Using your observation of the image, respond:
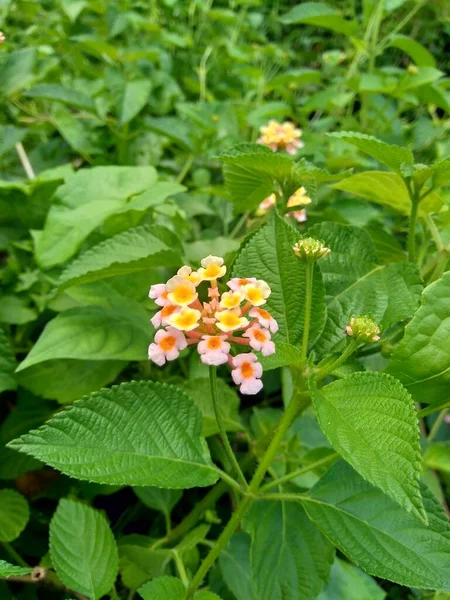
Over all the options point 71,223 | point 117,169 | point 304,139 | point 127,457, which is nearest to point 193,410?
point 127,457

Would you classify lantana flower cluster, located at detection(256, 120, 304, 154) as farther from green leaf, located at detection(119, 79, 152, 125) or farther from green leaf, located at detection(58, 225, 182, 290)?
green leaf, located at detection(58, 225, 182, 290)

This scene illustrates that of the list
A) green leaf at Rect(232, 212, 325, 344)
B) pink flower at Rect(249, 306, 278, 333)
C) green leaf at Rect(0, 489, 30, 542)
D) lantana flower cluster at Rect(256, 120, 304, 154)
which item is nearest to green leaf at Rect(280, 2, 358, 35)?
lantana flower cluster at Rect(256, 120, 304, 154)

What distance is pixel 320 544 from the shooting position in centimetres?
62

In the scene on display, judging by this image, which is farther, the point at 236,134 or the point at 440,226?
the point at 236,134

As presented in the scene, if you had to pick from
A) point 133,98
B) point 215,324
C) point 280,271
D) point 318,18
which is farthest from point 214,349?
point 318,18

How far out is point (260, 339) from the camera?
492mm

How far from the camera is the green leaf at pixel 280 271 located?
570 mm

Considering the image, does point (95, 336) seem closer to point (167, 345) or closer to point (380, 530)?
point (167, 345)

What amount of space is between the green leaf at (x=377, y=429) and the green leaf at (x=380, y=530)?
0.37ft

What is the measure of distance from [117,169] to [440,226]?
20.0 inches

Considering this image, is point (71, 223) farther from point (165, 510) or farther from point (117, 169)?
point (165, 510)

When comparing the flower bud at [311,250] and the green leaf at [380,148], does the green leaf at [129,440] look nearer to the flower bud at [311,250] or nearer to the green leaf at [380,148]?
the flower bud at [311,250]

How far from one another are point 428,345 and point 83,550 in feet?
1.34

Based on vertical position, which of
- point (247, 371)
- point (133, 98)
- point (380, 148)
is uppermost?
point (380, 148)
